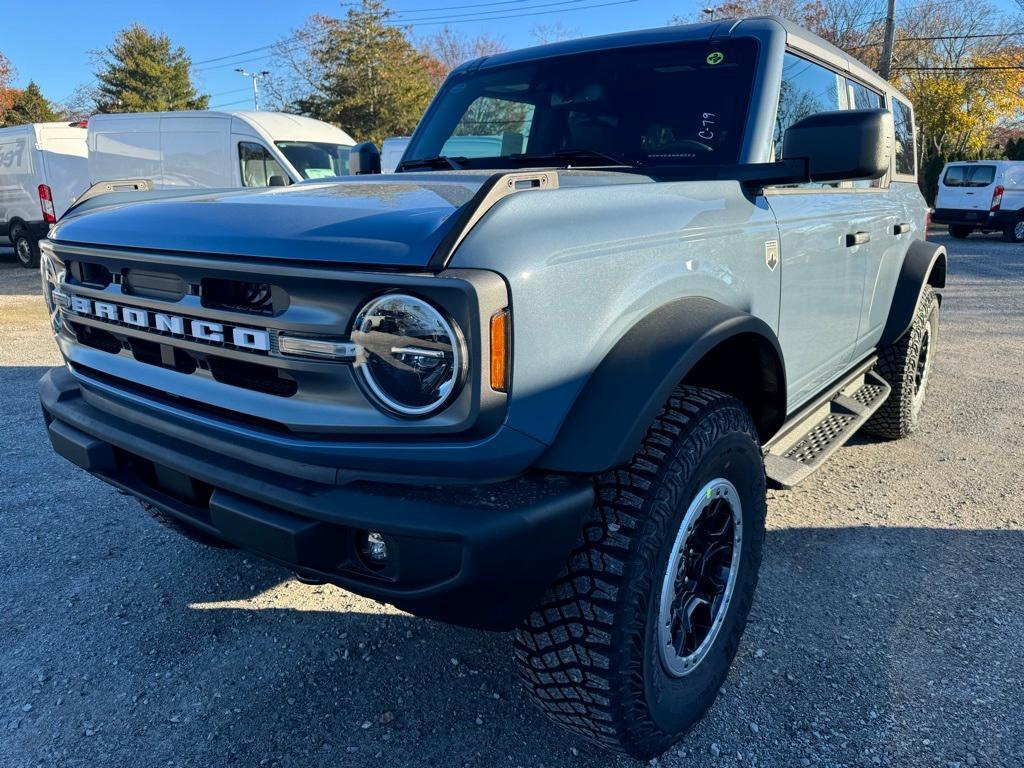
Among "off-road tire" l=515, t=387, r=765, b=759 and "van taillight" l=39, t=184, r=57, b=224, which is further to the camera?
"van taillight" l=39, t=184, r=57, b=224

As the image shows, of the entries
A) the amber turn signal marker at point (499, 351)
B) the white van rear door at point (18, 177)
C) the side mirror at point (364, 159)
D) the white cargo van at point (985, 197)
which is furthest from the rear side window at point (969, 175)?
the amber turn signal marker at point (499, 351)

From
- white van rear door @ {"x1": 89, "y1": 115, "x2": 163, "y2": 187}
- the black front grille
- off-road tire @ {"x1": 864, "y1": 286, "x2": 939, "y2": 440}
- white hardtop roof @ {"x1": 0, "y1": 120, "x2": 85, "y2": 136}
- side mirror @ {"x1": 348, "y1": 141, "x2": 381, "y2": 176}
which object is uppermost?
white hardtop roof @ {"x1": 0, "y1": 120, "x2": 85, "y2": 136}

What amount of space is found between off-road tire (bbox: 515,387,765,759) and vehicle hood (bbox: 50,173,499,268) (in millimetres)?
713

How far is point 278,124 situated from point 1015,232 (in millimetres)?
17194

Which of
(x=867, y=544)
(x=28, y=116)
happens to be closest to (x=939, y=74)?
(x=867, y=544)

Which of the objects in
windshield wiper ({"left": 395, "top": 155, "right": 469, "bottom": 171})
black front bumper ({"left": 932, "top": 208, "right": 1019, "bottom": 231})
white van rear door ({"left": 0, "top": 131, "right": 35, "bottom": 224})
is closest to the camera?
windshield wiper ({"left": 395, "top": 155, "right": 469, "bottom": 171})

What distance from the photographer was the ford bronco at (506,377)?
5.02ft

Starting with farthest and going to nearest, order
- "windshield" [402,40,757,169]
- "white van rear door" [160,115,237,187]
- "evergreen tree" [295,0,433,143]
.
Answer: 1. "evergreen tree" [295,0,433,143]
2. "white van rear door" [160,115,237,187]
3. "windshield" [402,40,757,169]

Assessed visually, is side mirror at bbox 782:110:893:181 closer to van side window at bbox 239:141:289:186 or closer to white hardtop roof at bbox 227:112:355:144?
van side window at bbox 239:141:289:186

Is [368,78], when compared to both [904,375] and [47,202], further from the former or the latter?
[904,375]

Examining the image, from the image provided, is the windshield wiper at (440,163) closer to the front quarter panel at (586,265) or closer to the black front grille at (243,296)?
the front quarter panel at (586,265)

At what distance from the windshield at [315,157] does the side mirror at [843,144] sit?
33.7ft

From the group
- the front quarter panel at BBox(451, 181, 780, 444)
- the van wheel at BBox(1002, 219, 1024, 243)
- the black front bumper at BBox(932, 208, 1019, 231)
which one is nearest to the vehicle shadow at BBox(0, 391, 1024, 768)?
the front quarter panel at BBox(451, 181, 780, 444)

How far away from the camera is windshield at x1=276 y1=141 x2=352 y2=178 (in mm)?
11664
